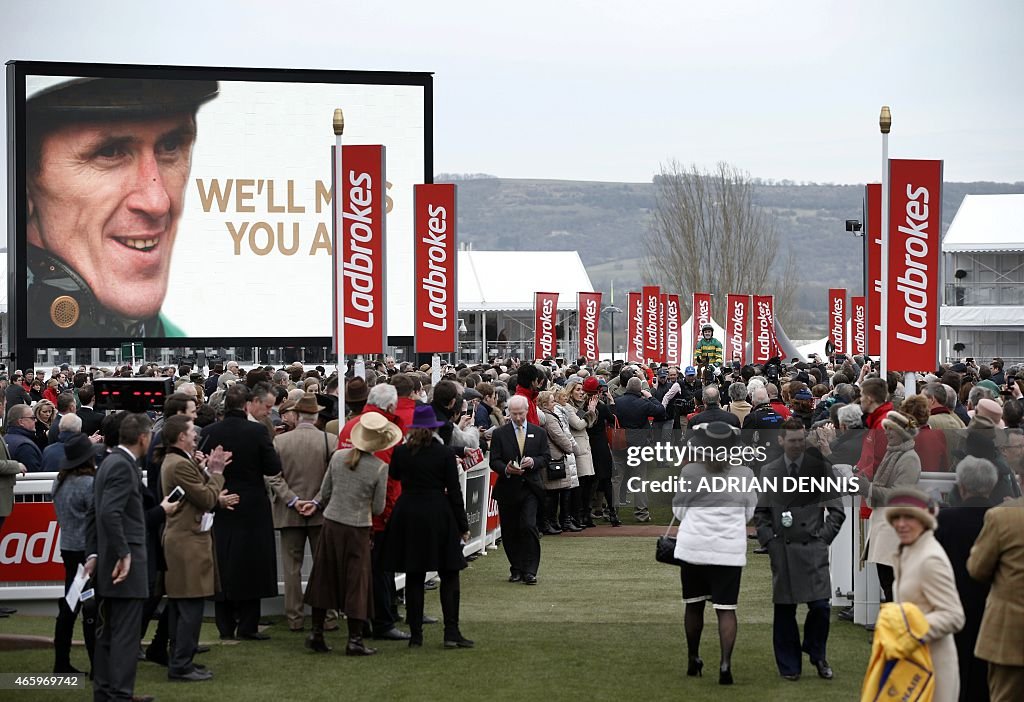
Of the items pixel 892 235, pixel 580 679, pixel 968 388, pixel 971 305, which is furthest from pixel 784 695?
pixel 971 305

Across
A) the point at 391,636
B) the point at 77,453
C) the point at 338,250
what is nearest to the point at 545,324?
the point at 338,250

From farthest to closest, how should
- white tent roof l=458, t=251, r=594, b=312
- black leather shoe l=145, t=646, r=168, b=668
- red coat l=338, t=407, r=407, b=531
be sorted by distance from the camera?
white tent roof l=458, t=251, r=594, b=312 < red coat l=338, t=407, r=407, b=531 < black leather shoe l=145, t=646, r=168, b=668

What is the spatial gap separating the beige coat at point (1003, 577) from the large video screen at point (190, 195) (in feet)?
80.1

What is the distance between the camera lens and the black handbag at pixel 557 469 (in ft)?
48.2

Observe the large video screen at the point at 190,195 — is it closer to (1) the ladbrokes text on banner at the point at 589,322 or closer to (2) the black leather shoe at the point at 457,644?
(1) the ladbrokes text on banner at the point at 589,322

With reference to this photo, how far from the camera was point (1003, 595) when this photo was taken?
252 inches

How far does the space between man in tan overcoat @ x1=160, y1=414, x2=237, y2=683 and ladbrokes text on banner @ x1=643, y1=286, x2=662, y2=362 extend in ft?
80.2

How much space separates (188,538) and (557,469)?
643cm

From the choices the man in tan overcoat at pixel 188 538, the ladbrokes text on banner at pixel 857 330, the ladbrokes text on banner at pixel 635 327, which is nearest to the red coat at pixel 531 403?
the man in tan overcoat at pixel 188 538

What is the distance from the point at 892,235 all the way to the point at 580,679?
586 centimetres

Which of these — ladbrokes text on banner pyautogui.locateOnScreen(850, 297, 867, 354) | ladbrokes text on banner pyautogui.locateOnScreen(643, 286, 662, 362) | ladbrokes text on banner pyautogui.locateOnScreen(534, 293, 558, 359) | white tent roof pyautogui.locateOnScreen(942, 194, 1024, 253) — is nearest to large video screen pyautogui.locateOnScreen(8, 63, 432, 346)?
ladbrokes text on banner pyautogui.locateOnScreen(534, 293, 558, 359)

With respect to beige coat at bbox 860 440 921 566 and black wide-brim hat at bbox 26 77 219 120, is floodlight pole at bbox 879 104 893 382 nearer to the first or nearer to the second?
beige coat at bbox 860 440 921 566

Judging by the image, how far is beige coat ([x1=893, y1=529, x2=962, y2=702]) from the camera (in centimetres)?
622

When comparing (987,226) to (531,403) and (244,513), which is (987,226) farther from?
(244,513)
